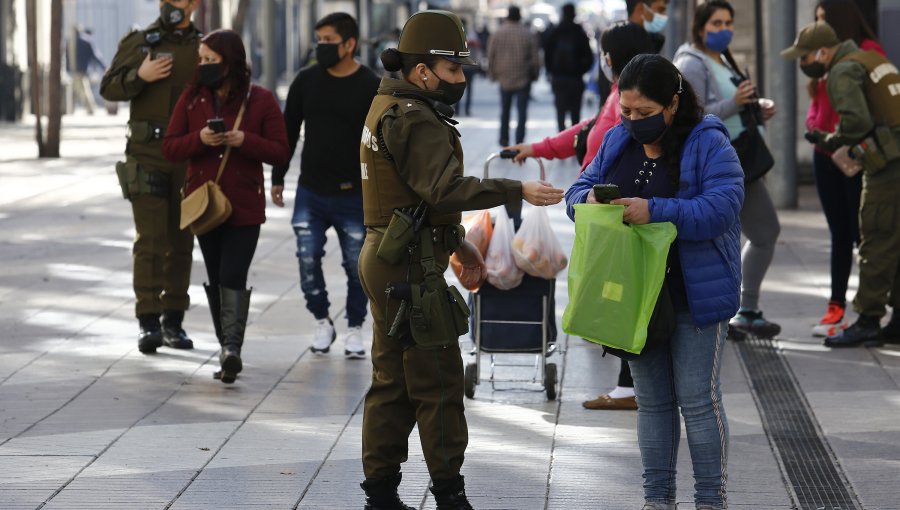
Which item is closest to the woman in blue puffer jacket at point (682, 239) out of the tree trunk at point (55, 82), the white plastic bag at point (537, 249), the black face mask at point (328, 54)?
the white plastic bag at point (537, 249)

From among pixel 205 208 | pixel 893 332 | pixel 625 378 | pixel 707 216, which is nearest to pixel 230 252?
pixel 205 208

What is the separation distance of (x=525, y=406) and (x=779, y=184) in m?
8.18

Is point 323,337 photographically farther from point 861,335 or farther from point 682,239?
point 682,239

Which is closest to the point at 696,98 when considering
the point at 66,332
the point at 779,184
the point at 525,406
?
the point at 525,406

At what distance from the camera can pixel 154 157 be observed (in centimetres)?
895

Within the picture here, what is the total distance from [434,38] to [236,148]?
9.54ft

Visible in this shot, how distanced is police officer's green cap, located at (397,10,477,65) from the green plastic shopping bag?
683 mm

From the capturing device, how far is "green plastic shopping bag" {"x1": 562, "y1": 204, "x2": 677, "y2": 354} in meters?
5.27

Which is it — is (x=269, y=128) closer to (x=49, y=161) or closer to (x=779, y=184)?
(x=779, y=184)

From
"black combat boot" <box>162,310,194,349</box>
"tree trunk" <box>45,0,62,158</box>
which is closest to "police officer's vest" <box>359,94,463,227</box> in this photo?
"black combat boot" <box>162,310,194,349</box>

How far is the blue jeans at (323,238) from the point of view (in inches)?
343

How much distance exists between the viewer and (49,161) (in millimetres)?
20750

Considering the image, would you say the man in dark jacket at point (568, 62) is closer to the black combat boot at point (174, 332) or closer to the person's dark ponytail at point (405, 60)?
the black combat boot at point (174, 332)

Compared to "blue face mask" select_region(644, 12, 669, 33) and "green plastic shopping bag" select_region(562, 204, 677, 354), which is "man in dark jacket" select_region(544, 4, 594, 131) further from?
"green plastic shopping bag" select_region(562, 204, 677, 354)
